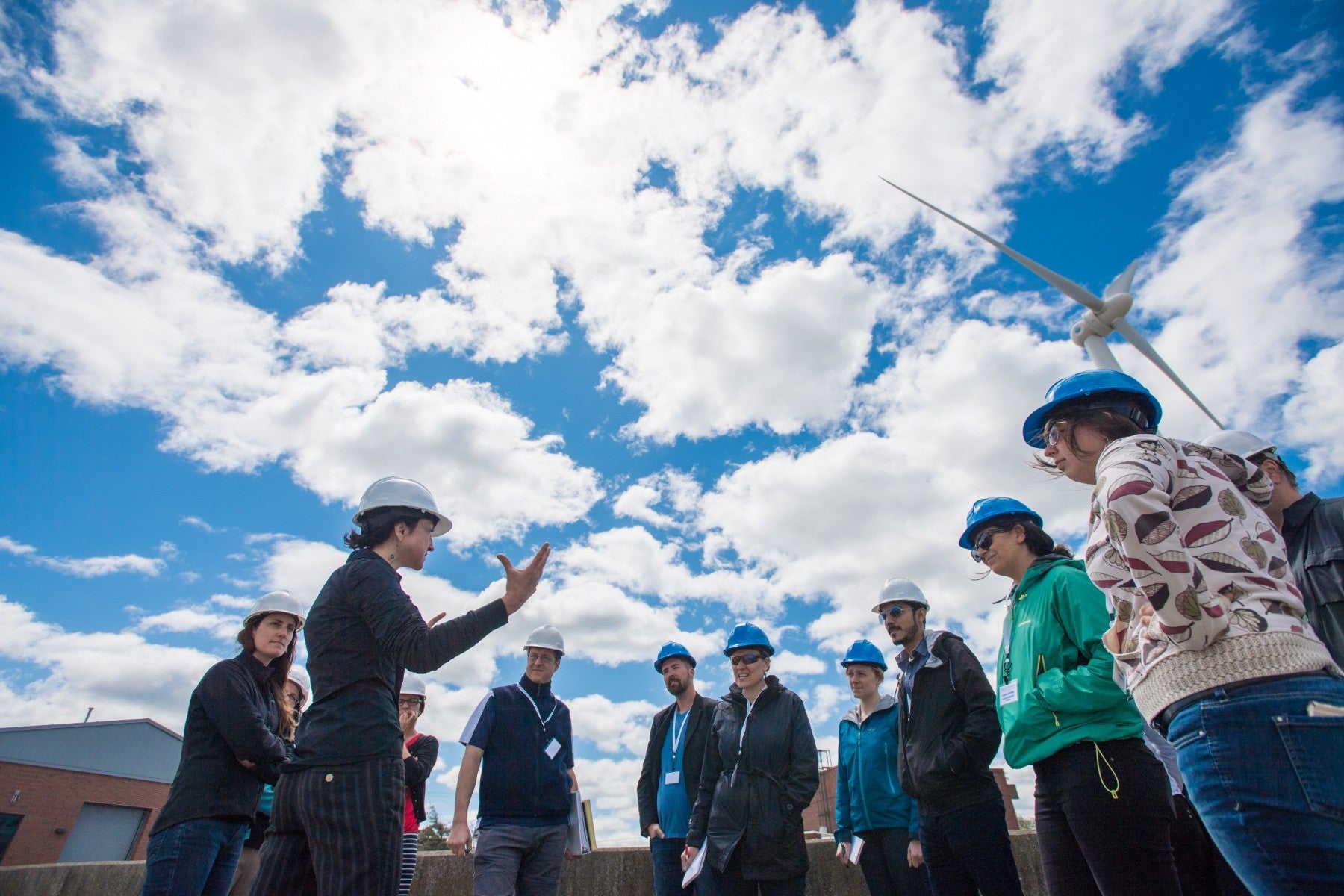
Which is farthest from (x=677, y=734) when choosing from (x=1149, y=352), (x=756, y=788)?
(x=1149, y=352)

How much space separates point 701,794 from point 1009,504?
342cm

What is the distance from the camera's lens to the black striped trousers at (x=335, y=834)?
2.46m

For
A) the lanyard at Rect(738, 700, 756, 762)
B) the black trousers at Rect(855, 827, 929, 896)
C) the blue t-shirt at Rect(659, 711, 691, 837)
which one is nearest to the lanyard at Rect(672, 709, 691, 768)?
the blue t-shirt at Rect(659, 711, 691, 837)

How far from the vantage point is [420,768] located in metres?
5.30

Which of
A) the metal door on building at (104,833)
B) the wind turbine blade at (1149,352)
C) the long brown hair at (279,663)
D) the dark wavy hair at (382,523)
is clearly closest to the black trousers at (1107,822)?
the dark wavy hair at (382,523)

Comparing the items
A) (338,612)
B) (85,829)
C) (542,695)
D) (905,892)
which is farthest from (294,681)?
(85,829)

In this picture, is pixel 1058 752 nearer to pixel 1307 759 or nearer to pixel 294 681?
pixel 1307 759

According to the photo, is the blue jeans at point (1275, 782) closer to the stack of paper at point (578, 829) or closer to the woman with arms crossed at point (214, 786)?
the woman with arms crossed at point (214, 786)

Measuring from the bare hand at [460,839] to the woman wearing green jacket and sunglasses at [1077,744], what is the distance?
152 inches

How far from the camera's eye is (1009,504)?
4.07 meters

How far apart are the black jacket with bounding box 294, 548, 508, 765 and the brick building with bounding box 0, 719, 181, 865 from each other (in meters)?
31.4

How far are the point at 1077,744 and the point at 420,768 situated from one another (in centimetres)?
443

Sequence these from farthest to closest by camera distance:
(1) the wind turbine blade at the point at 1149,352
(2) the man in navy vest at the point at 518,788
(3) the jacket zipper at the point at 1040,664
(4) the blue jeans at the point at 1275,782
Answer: (1) the wind turbine blade at the point at 1149,352, (2) the man in navy vest at the point at 518,788, (3) the jacket zipper at the point at 1040,664, (4) the blue jeans at the point at 1275,782

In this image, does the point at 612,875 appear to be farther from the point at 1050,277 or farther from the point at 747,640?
the point at 1050,277
